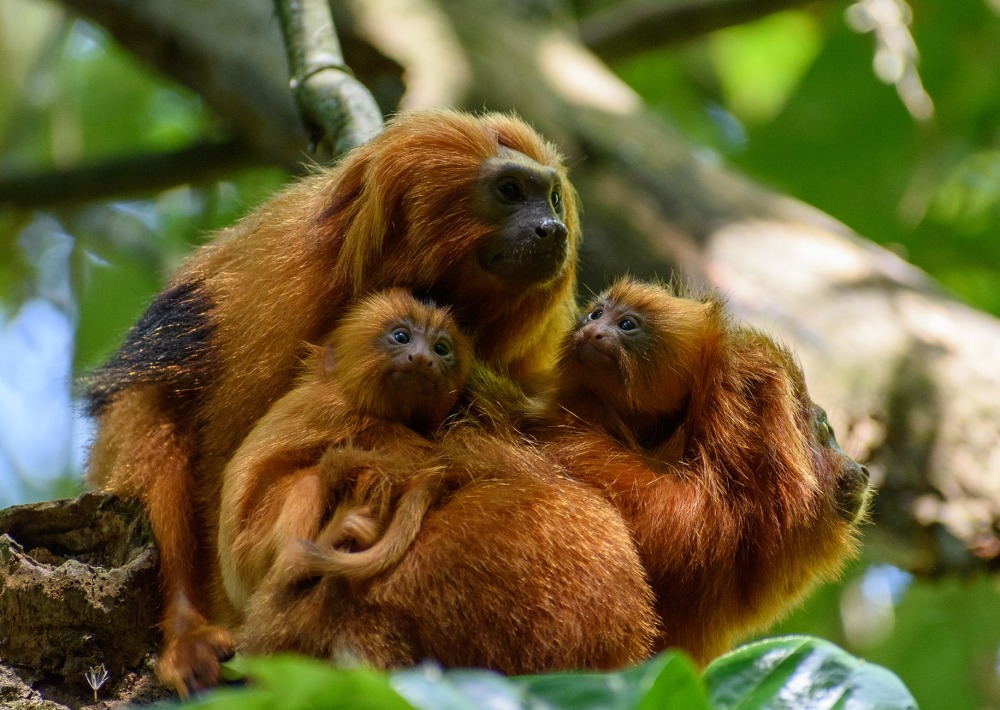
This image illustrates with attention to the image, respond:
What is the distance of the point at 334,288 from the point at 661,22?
4363 millimetres

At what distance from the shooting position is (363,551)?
8.78ft

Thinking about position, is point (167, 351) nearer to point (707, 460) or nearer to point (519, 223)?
Result: point (519, 223)

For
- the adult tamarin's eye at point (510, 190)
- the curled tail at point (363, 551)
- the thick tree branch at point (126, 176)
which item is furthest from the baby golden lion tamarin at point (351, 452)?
the thick tree branch at point (126, 176)

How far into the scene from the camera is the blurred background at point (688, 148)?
237 inches

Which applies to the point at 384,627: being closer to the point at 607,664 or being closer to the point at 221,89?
the point at 607,664

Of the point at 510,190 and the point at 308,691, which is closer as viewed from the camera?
the point at 308,691

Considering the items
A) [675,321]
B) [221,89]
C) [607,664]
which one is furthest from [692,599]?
[221,89]

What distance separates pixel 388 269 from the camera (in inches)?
138

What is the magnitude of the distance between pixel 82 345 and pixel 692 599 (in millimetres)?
5102

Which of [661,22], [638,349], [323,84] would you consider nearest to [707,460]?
[638,349]

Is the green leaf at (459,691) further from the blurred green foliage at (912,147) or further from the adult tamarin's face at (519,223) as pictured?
the blurred green foliage at (912,147)

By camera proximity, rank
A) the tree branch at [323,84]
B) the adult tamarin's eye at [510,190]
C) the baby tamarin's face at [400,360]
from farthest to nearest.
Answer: the tree branch at [323,84], the adult tamarin's eye at [510,190], the baby tamarin's face at [400,360]

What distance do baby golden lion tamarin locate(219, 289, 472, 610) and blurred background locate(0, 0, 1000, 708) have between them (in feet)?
7.55

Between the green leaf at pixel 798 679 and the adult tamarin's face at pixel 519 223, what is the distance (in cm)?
145
